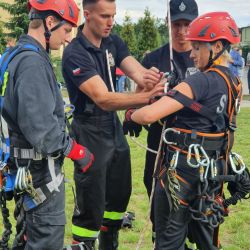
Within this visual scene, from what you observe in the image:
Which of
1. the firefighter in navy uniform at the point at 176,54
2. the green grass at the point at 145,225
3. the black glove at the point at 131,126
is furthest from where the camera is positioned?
the green grass at the point at 145,225

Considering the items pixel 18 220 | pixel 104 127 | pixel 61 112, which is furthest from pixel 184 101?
pixel 18 220

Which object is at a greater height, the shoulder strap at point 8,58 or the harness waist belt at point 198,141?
the shoulder strap at point 8,58

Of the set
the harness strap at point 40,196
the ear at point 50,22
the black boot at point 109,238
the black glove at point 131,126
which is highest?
the ear at point 50,22

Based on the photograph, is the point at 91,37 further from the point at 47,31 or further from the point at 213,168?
the point at 213,168

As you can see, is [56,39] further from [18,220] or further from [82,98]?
[18,220]

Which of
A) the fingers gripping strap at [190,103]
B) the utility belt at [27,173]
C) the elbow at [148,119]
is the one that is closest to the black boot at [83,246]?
the utility belt at [27,173]

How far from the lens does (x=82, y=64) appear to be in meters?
4.27

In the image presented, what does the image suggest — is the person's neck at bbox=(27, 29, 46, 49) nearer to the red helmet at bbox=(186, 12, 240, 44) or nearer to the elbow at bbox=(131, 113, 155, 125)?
the elbow at bbox=(131, 113, 155, 125)

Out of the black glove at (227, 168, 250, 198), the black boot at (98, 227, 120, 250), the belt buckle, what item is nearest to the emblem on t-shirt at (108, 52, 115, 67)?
the belt buckle

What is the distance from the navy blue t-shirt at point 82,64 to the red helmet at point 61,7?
2.07ft

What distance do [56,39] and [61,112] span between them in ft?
1.97

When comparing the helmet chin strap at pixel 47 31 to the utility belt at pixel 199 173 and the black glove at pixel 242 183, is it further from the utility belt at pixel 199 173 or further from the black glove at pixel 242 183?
the black glove at pixel 242 183

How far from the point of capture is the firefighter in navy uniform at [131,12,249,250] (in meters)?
3.56

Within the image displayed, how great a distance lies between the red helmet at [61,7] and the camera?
349cm
